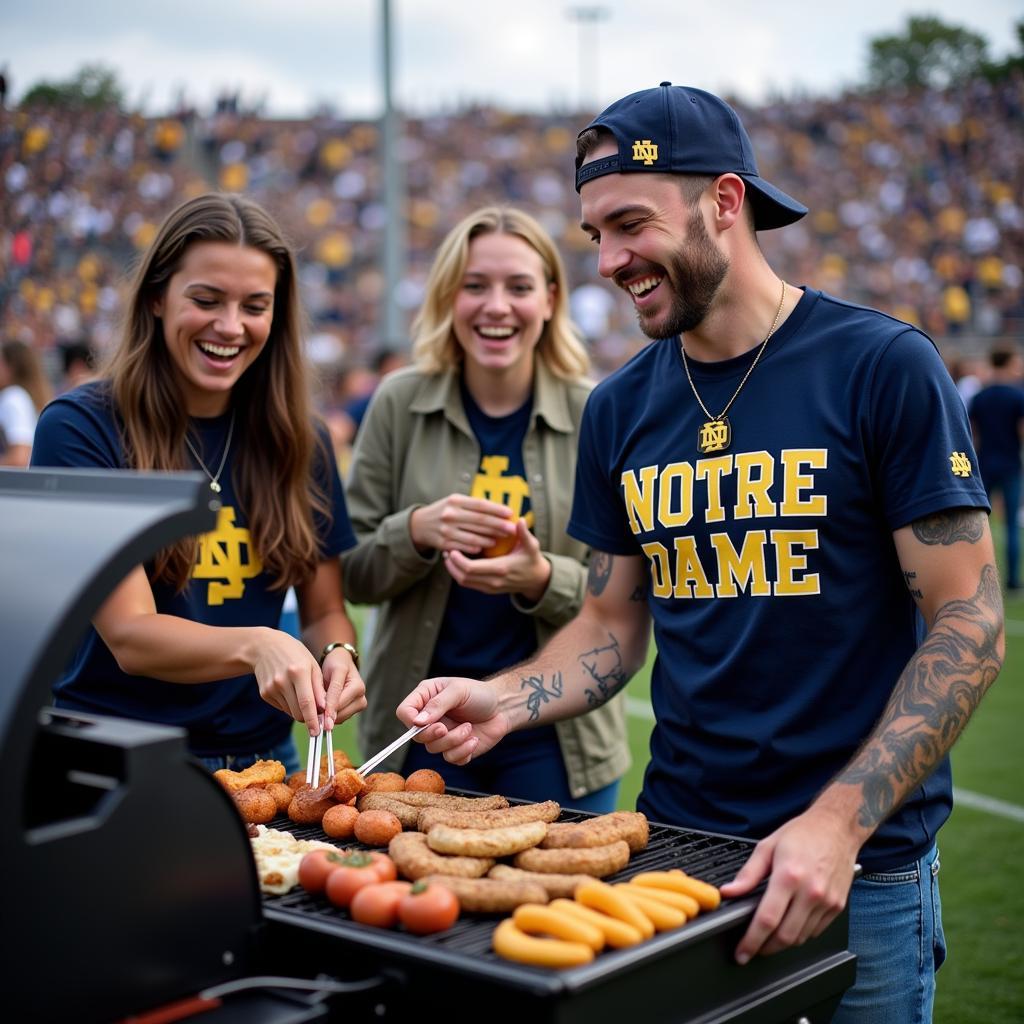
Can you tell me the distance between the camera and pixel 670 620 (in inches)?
106

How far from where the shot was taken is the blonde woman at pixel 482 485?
3.86 m

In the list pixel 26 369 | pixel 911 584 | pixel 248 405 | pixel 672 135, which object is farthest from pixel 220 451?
pixel 26 369

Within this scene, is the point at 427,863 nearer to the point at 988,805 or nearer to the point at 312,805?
the point at 312,805

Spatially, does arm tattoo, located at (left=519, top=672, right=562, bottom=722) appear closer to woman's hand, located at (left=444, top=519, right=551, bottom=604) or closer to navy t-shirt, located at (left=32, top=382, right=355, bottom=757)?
woman's hand, located at (left=444, top=519, right=551, bottom=604)

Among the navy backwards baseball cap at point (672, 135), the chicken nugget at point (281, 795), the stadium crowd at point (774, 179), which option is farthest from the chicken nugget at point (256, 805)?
the stadium crowd at point (774, 179)

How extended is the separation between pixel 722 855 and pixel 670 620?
655mm

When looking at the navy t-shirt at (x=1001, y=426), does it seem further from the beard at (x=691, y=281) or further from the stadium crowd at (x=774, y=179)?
the beard at (x=691, y=281)

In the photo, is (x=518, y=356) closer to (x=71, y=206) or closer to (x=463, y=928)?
(x=463, y=928)

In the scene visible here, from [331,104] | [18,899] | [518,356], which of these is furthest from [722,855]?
[331,104]

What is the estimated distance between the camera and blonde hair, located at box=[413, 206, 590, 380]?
4125 millimetres

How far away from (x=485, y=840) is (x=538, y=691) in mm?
772

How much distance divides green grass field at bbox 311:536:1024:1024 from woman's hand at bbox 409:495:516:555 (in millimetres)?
2615

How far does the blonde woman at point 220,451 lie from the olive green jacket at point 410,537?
1.43ft

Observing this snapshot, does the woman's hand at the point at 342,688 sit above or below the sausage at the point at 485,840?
above
